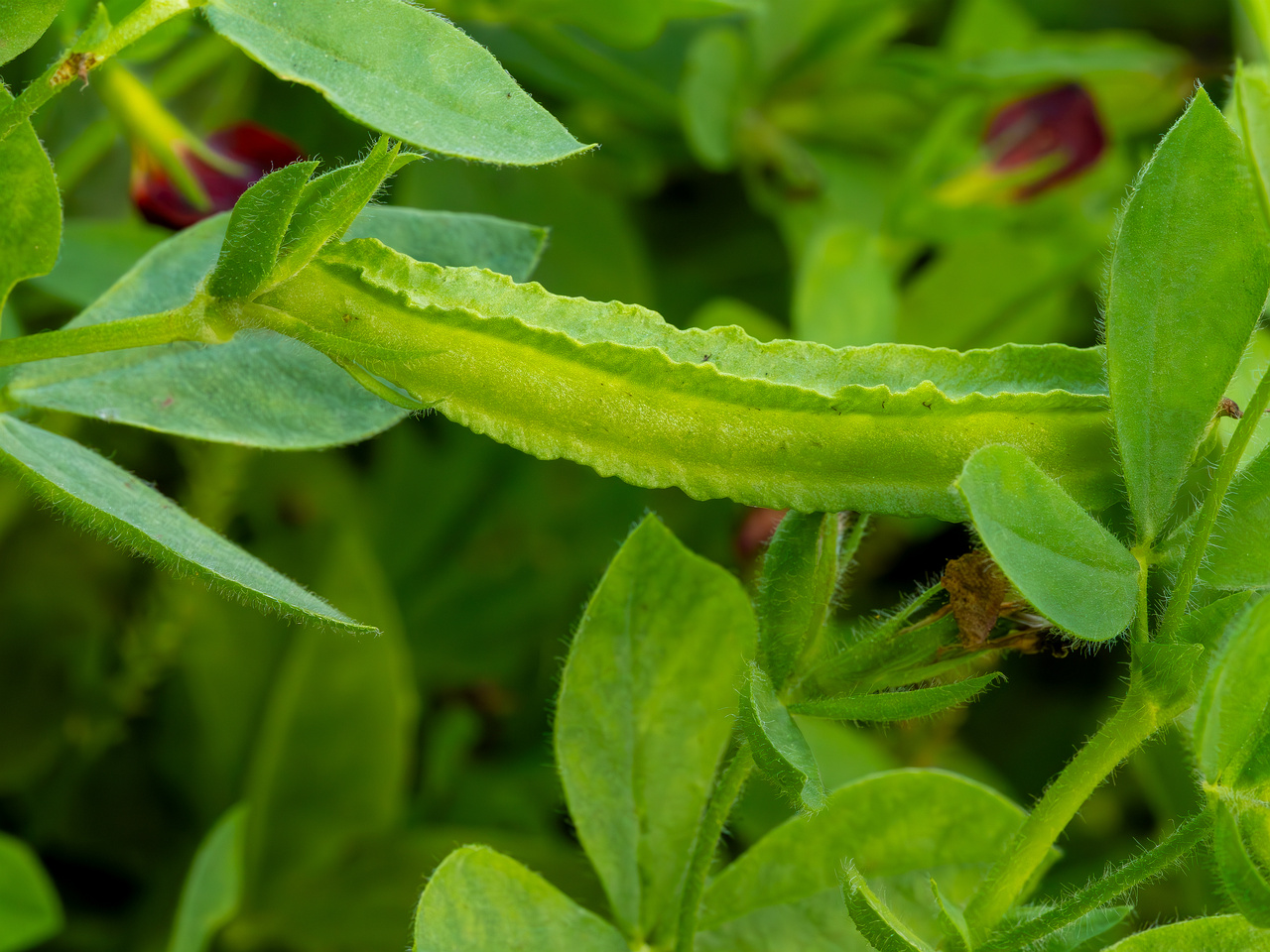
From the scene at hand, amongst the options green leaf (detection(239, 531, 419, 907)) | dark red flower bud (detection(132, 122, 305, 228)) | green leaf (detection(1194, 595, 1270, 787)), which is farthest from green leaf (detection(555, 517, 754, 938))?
green leaf (detection(239, 531, 419, 907))

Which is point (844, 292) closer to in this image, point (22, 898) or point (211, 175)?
point (211, 175)

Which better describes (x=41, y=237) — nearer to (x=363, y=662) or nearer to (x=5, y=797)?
(x=363, y=662)

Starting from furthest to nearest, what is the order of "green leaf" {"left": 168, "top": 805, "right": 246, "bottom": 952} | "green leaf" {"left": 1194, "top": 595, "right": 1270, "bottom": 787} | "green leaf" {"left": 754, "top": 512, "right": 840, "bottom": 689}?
1. "green leaf" {"left": 168, "top": 805, "right": 246, "bottom": 952}
2. "green leaf" {"left": 754, "top": 512, "right": 840, "bottom": 689}
3. "green leaf" {"left": 1194, "top": 595, "right": 1270, "bottom": 787}

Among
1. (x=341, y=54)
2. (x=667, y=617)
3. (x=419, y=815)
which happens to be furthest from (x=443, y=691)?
(x=341, y=54)

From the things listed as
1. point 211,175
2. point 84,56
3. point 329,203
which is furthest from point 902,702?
point 211,175

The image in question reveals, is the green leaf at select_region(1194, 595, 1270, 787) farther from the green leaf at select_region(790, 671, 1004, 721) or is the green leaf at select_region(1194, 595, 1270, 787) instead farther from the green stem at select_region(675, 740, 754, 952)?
the green stem at select_region(675, 740, 754, 952)
